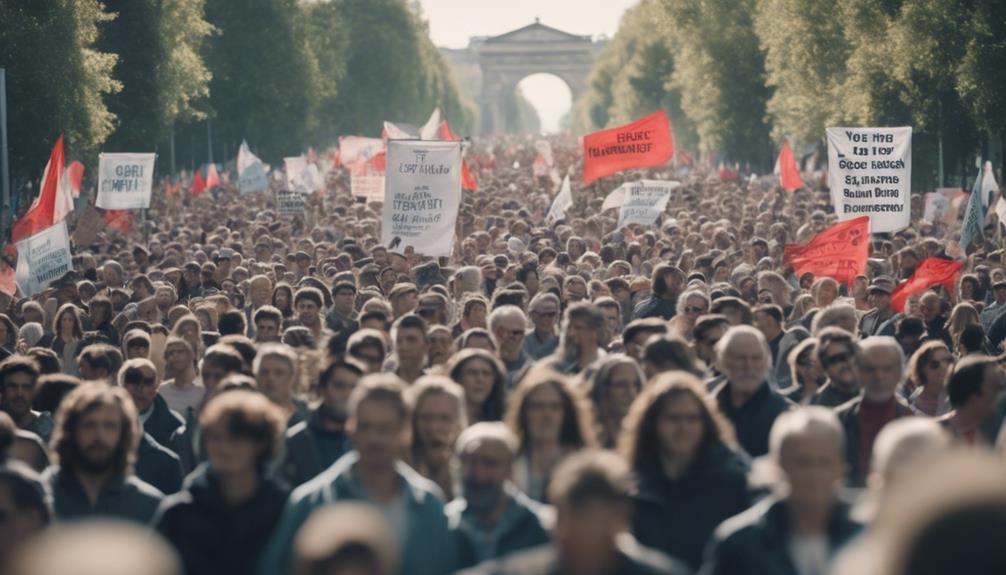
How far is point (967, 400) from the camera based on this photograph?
7.91 meters

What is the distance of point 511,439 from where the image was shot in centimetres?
571

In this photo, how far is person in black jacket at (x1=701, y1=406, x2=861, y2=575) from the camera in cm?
488

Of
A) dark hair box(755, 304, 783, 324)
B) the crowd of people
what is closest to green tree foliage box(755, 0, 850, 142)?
the crowd of people

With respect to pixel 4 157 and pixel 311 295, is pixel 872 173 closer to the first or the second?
pixel 311 295

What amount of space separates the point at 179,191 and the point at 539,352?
3878cm

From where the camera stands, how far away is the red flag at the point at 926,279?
1415cm

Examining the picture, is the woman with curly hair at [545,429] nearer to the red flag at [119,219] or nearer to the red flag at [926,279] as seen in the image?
the red flag at [926,279]

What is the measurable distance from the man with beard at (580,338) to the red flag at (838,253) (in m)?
7.06

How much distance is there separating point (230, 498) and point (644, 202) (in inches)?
752

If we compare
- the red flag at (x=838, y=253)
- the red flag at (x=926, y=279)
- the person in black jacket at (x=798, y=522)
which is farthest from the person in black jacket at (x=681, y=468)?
the red flag at (x=838, y=253)

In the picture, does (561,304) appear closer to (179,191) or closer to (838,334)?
(838,334)

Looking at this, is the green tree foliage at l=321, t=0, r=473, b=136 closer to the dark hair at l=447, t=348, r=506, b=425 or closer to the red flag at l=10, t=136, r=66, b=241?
the red flag at l=10, t=136, r=66, b=241

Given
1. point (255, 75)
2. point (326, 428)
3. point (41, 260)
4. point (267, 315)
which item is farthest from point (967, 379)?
point (255, 75)

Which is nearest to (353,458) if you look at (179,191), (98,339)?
(98,339)
